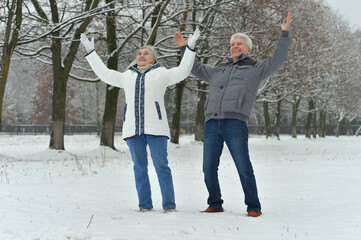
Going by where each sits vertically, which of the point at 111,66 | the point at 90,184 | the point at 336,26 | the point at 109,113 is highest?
the point at 336,26

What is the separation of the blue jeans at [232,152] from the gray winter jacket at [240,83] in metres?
0.11

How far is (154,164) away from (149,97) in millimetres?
830

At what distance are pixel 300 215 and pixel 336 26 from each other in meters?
32.5

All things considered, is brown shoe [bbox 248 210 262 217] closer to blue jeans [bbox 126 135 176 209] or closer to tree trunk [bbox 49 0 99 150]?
blue jeans [bbox 126 135 176 209]

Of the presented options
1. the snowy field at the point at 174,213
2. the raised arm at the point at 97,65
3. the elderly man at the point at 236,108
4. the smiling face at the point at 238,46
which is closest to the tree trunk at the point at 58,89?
the snowy field at the point at 174,213

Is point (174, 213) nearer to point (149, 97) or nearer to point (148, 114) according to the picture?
point (148, 114)

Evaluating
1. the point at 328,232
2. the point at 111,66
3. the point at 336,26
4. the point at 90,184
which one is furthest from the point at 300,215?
the point at 336,26

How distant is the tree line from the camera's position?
1172 centimetres

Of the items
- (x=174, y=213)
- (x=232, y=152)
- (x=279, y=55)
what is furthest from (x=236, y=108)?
(x=174, y=213)

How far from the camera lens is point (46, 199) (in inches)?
189

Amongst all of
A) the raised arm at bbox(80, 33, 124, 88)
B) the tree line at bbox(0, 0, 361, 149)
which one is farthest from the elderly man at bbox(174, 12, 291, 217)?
the tree line at bbox(0, 0, 361, 149)

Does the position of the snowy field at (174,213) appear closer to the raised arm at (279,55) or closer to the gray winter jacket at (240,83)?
the gray winter jacket at (240,83)

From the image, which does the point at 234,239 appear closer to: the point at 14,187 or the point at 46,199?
the point at 46,199

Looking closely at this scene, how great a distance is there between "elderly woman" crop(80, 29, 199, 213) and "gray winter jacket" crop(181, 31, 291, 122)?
1.52 ft
